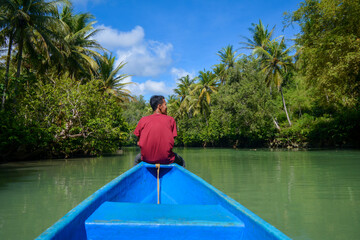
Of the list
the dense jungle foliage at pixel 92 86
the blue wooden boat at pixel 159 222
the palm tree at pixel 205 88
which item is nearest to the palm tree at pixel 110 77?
the dense jungle foliage at pixel 92 86

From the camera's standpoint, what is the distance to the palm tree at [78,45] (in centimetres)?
1568

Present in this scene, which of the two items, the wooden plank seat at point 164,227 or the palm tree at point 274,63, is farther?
the palm tree at point 274,63

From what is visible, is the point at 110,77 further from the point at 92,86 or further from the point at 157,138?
the point at 157,138

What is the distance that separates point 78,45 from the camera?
55.4 ft

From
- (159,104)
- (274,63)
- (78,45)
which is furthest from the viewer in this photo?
(274,63)

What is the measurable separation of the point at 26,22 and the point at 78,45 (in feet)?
17.6

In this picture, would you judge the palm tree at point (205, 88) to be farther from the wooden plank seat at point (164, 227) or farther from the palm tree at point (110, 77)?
the wooden plank seat at point (164, 227)

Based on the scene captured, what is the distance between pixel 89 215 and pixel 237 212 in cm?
92

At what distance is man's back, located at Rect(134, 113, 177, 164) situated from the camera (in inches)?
128

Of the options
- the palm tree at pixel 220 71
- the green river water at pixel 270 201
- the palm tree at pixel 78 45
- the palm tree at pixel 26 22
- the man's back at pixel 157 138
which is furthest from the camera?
the palm tree at pixel 220 71

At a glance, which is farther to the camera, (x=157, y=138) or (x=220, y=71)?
(x=220, y=71)

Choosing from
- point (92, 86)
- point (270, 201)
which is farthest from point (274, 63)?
point (270, 201)

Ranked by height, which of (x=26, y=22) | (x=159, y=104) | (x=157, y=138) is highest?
(x=26, y=22)

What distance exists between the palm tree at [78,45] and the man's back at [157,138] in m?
13.4
